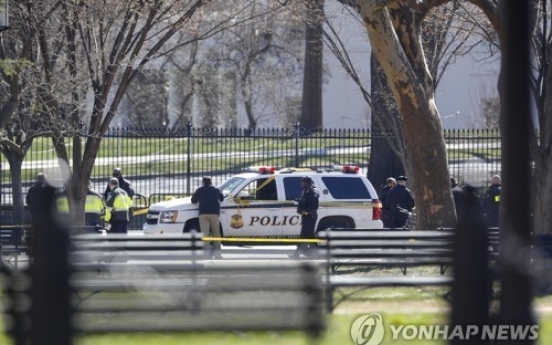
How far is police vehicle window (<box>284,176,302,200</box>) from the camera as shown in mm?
20859

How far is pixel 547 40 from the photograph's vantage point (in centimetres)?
1600

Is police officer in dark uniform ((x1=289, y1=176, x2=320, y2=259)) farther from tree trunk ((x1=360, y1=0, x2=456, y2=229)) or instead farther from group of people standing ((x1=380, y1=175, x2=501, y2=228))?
tree trunk ((x1=360, y1=0, x2=456, y2=229))

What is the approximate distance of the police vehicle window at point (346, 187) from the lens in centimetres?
2095

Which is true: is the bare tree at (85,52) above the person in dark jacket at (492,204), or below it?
above

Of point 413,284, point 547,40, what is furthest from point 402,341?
point 547,40

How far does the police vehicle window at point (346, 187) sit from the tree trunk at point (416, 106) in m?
4.43

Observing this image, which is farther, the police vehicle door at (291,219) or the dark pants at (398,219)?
the police vehicle door at (291,219)

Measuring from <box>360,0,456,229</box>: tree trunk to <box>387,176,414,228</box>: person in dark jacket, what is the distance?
9.64 feet

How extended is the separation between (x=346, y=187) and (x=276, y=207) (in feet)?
5.42

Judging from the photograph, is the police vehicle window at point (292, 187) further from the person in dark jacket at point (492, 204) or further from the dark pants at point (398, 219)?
the person in dark jacket at point (492, 204)

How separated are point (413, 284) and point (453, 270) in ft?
8.69

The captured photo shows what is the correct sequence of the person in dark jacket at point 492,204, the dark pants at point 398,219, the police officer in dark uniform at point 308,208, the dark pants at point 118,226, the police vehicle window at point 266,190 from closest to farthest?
the person in dark jacket at point 492,204, the police officer in dark uniform at point 308,208, the dark pants at point 118,226, the dark pants at point 398,219, the police vehicle window at point 266,190
